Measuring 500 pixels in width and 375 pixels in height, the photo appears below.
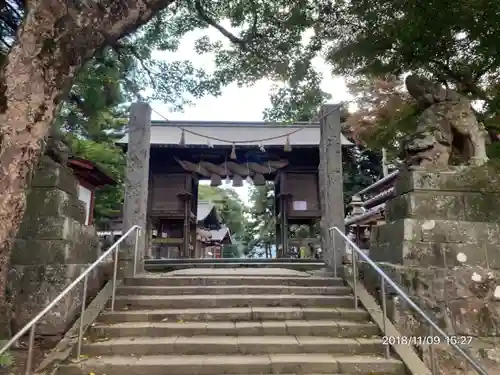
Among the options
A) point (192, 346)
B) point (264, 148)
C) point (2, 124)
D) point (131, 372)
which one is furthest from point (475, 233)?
point (264, 148)

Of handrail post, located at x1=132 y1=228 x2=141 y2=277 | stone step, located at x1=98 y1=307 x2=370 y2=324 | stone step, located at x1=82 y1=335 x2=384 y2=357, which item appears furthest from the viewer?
handrail post, located at x1=132 y1=228 x2=141 y2=277

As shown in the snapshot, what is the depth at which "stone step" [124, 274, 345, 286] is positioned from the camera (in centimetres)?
527

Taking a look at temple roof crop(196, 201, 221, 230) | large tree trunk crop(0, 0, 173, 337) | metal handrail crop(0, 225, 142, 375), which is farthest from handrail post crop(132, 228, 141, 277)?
temple roof crop(196, 201, 221, 230)

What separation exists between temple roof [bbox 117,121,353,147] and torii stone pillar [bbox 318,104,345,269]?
11.0 feet

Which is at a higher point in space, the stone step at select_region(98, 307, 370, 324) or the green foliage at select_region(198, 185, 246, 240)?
the green foliage at select_region(198, 185, 246, 240)

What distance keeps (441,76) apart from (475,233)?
3583mm

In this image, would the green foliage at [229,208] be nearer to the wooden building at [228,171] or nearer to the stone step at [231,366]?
the wooden building at [228,171]

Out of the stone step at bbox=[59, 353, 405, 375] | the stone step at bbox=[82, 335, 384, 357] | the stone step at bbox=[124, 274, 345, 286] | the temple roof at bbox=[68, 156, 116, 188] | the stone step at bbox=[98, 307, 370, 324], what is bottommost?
the stone step at bbox=[59, 353, 405, 375]

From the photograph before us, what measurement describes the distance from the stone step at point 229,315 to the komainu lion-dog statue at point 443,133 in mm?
2138

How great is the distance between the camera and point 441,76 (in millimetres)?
6734

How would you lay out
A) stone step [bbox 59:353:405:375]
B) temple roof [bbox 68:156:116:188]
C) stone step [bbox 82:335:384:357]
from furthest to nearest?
temple roof [bbox 68:156:116:188] → stone step [bbox 82:335:384:357] → stone step [bbox 59:353:405:375]

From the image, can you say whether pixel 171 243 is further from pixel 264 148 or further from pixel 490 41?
pixel 490 41

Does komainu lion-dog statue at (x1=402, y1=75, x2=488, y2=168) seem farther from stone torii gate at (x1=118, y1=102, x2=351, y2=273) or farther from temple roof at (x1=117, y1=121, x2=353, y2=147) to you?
temple roof at (x1=117, y1=121, x2=353, y2=147)

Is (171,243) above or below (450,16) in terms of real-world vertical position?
below
